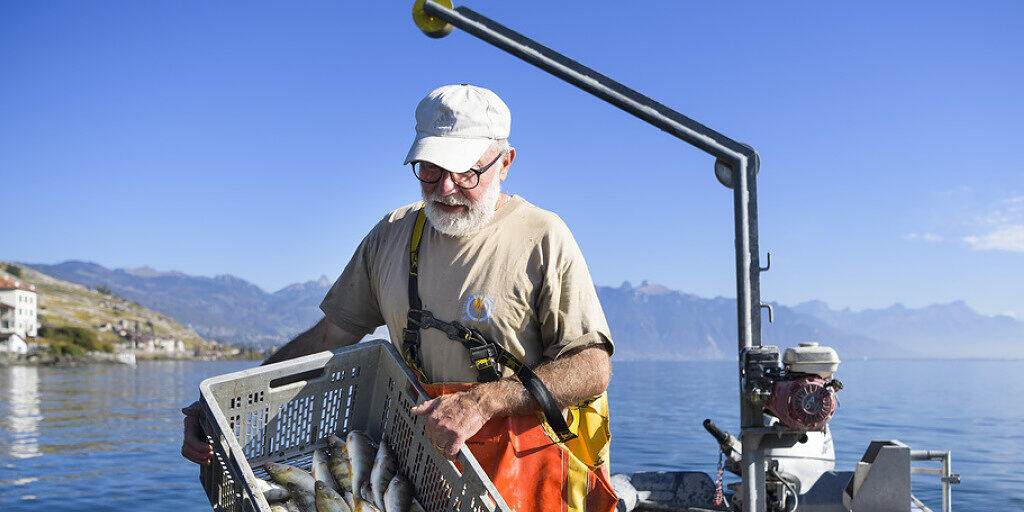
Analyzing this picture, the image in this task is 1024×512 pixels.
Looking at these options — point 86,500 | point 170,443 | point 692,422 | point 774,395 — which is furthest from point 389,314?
point 692,422

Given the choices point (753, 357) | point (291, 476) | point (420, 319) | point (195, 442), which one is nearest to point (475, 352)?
point (420, 319)

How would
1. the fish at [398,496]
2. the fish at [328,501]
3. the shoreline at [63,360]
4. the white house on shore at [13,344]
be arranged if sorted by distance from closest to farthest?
the fish at [328,501] < the fish at [398,496] < the shoreline at [63,360] < the white house on shore at [13,344]

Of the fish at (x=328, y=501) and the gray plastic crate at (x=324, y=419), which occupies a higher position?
the gray plastic crate at (x=324, y=419)

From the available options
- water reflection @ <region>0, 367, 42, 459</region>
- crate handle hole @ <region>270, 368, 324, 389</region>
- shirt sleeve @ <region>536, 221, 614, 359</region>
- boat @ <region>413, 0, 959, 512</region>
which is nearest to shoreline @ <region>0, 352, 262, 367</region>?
water reflection @ <region>0, 367, 42, 459</region>

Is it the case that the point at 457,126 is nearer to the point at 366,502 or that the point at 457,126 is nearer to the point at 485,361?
the point at 485,361

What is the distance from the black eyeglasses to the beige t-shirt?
183mm

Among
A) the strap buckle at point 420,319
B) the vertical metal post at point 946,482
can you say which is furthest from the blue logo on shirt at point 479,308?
the vertical metal post at point 946,482

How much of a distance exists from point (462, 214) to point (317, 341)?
104 cm

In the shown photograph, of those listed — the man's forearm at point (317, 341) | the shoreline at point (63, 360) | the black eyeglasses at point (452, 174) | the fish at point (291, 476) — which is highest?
the black eyeglasses at point (452, 174)

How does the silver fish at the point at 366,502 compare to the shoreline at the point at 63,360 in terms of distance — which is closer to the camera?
the silver fish at the point at 366,502

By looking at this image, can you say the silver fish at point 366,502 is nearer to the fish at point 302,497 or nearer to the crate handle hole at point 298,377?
the fish at point 302,497

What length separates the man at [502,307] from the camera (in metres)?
2.75

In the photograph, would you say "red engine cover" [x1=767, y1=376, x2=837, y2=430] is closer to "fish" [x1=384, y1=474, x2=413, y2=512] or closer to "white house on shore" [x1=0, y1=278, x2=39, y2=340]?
"fish" [x1=384, y1=474, x2=413, y2=512]

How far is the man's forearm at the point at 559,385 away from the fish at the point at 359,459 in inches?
18.8
